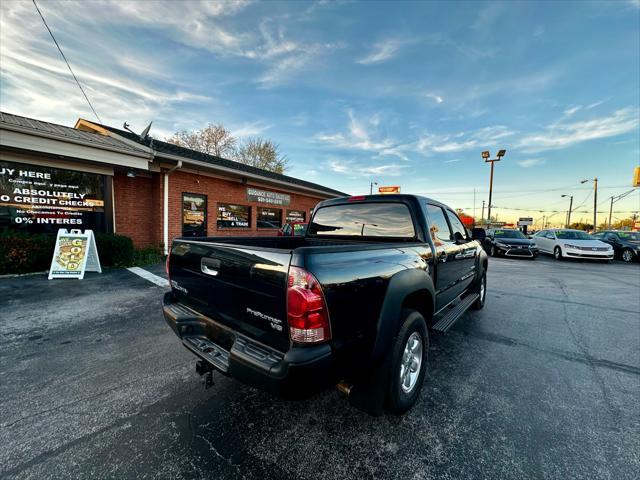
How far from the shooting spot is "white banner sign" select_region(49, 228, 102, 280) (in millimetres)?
6332

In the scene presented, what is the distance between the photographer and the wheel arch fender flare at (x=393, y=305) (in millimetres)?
1867

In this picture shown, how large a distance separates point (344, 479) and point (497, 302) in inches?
209

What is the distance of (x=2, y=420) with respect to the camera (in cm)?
203

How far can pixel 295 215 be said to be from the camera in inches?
620

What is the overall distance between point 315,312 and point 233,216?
37.3ft

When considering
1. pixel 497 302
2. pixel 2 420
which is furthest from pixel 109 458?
pixel 497 302

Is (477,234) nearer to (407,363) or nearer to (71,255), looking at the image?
(407,363)

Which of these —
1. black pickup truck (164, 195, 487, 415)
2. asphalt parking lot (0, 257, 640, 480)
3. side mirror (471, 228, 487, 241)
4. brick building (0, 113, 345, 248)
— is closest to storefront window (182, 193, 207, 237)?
brick building (0, 113, 345, 248)

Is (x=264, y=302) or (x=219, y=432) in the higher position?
(x=264, y=302)

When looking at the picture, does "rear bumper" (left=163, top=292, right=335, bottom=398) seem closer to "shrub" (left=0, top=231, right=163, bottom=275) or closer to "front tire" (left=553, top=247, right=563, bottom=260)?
"shrub" (left=0, top=231, right=163, bottom=275)

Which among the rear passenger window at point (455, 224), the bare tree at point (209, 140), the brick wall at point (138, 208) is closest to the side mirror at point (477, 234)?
the rear passenger window at point (455, 224)

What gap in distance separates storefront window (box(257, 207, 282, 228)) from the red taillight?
12163 mm

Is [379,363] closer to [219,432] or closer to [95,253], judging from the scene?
[219,432]

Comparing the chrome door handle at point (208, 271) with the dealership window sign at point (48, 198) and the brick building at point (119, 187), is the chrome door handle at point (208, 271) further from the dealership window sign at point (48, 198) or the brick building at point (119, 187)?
the dealership window sign at point (48, 198)
